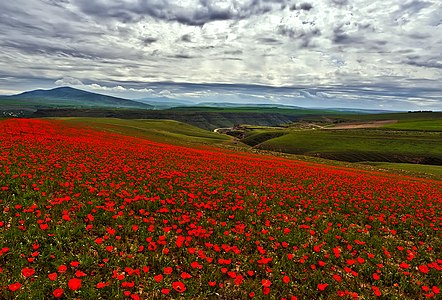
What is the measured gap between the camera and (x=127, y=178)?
1386cm

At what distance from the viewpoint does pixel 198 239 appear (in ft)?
30.2

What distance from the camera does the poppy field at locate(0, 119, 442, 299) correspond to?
22.1ft

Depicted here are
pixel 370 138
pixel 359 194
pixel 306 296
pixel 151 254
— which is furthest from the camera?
pixel 370 138

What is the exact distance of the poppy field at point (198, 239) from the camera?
22.1 feet

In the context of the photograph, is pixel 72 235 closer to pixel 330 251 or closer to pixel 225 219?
pixel 225 219

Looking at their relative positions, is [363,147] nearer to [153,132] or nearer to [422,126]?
[153,132]

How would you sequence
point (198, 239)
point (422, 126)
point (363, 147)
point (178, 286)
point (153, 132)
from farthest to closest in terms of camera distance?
→ 1. point (422, 126)
2. point (363, 147)
3. point (153, 132)
4. point (198, 239)
5. point (178, 286)

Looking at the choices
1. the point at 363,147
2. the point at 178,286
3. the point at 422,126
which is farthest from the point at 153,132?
the point at 422,126

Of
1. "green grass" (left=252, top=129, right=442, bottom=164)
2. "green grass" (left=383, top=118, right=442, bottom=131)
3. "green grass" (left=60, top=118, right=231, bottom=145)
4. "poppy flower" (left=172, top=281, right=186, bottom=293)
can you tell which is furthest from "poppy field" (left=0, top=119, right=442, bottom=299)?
"green grass" (left=383, top=118, right=442, bottom=131)

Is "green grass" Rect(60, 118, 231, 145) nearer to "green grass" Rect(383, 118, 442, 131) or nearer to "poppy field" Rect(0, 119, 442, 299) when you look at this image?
"poppy field" Rect(0, 119, 442, 299)

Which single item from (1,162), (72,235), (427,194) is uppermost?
(1,162)

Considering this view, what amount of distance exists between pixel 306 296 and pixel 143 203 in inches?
269

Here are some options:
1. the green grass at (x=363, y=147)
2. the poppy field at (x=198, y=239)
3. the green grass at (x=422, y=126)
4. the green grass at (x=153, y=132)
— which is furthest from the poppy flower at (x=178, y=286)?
the green grass at (x=422, y=126)

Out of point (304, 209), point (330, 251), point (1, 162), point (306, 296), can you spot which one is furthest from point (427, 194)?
point (1, 162)
